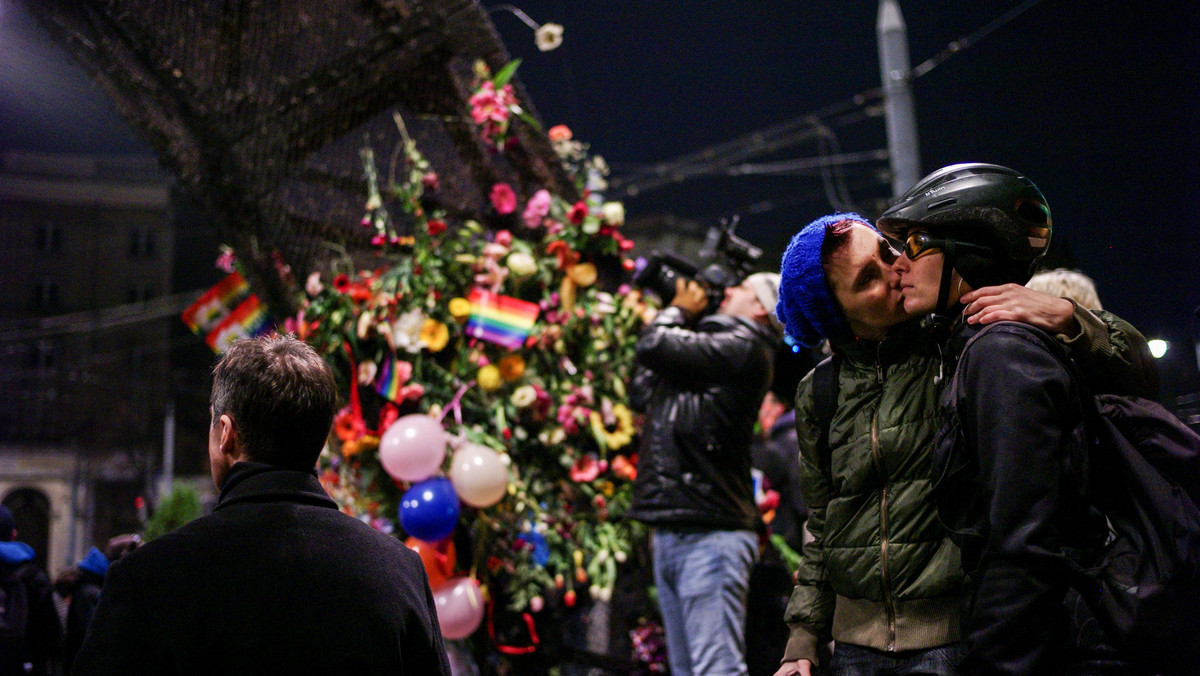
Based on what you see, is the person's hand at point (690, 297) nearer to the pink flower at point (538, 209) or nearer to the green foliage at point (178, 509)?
the pink flower at point (538, 209)

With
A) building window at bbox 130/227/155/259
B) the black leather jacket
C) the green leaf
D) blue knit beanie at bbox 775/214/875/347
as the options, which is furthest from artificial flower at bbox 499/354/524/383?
building window at bbox 130/227/155/259

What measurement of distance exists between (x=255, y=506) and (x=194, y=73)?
428 cm

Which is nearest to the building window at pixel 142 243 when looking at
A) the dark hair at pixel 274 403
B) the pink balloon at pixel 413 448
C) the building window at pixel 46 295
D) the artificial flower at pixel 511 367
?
the building window at pixel 46 295

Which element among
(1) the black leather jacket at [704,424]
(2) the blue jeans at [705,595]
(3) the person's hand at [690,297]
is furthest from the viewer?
(3) the person's hand at [690,297]

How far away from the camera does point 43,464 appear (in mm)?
29469

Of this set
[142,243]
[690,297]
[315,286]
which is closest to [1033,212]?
[690,297]

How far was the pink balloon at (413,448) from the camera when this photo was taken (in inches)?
188

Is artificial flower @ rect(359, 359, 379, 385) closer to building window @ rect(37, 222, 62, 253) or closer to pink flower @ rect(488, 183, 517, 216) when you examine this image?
pink flower @ rect(488, 183, 517, 216)

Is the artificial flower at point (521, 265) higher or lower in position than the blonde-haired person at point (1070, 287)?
lower

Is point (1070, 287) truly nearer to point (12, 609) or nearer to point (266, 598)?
point (266, 598)

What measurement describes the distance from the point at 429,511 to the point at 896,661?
3.12 m

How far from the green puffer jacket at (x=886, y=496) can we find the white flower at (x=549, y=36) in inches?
161

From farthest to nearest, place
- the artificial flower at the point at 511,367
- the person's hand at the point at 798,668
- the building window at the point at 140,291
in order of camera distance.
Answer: the building window at the point at 140,291, the artificial flower at the point at 511,367, the person's hand at the point at 798,668

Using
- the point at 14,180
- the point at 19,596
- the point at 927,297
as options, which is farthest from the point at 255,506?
the point at 14,180
